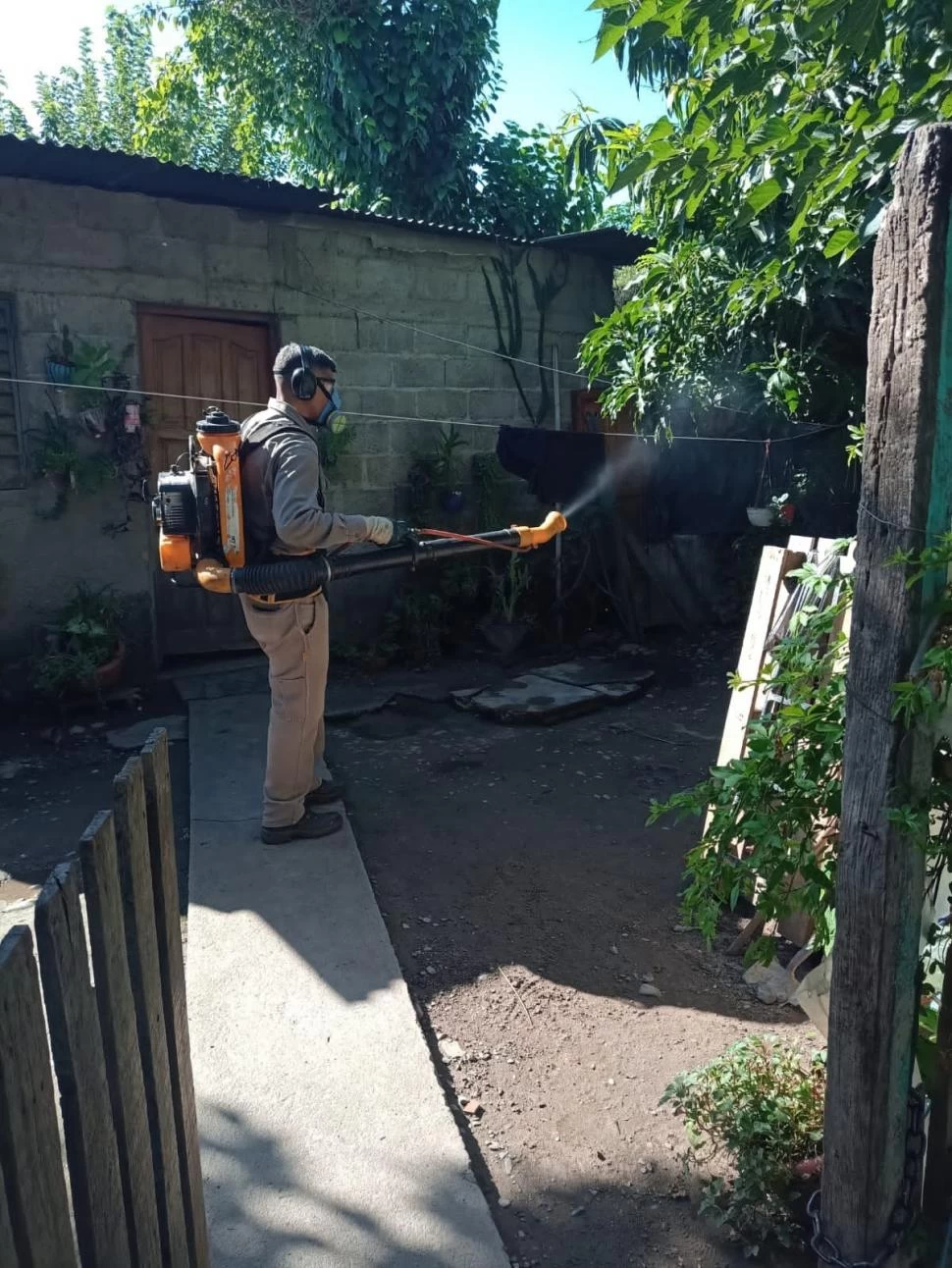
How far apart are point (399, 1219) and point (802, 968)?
1.69 m

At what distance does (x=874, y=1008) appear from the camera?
1.84 metres

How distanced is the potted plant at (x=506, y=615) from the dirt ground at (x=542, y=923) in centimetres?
122

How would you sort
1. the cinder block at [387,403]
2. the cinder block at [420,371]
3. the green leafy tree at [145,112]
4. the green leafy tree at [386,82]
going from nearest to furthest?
the cinder block at [387,403]
the cinder block at [420,371]
the green leafy tree at [386,82]
the green leafy tree at [145,112]

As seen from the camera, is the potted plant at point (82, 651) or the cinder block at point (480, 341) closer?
the potted plant at point (82, 651)

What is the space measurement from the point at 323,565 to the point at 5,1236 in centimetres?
312

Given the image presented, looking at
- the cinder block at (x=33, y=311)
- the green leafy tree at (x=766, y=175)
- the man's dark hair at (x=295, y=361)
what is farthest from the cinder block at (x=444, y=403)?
the man's dark hair at (x=295, y=361)

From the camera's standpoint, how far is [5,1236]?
0.93 metres

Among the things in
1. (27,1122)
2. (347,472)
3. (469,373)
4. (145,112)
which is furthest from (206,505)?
(145,112)

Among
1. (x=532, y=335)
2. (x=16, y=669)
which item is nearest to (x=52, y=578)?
(x=16, y=669)

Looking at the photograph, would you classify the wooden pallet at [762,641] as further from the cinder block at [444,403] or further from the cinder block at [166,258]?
the cinder block at [166,258]

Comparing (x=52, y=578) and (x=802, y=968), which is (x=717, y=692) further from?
(x=52, y=578)

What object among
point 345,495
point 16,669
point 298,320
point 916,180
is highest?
point 298,320

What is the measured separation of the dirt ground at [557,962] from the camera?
7.89 ft

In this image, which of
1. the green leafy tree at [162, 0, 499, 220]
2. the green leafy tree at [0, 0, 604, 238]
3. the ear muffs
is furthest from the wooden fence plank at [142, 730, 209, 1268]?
the green leafy tree at [162, 0, 499, 220]
